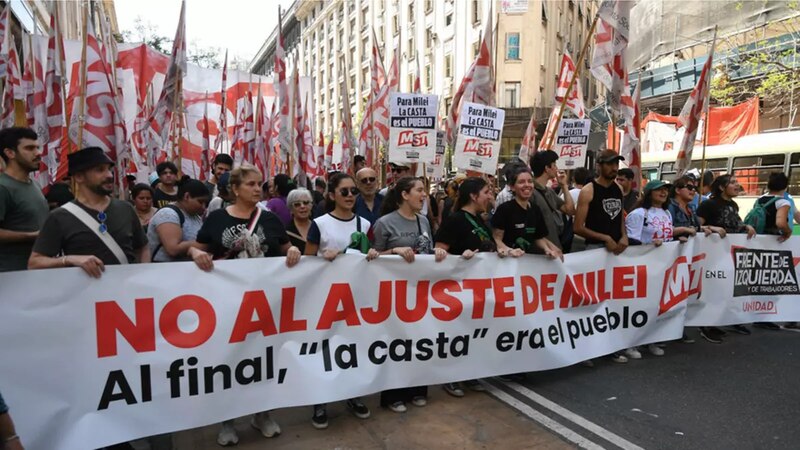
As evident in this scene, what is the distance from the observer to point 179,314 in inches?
129

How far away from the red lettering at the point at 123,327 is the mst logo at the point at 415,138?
418 cm

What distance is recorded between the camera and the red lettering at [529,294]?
14.5 ft

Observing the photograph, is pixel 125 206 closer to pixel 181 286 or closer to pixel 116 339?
pixel 181 286

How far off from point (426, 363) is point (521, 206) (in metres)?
1.53

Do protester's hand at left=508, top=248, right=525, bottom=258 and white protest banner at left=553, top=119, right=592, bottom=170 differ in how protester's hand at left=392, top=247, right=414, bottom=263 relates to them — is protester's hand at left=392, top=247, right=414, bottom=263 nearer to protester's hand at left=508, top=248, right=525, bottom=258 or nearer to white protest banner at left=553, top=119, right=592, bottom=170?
protester's hand at left=508, top=248, right=525, bottom=258

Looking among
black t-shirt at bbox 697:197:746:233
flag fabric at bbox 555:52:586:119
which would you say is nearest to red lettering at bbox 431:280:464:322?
black t-shirt at bbox 697:197:746:233

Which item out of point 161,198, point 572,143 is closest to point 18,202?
point 161,198

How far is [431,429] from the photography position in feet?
12.1

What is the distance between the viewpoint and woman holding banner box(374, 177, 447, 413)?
4.02 metres

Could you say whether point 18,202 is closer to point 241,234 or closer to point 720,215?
point 241,234

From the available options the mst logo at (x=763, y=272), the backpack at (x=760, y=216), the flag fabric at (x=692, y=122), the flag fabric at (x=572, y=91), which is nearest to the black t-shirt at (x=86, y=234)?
the mst logo at (x=763, y=272)

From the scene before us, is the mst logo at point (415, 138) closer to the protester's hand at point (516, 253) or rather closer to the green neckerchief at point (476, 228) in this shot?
the green neckerchief at point (476, 228)

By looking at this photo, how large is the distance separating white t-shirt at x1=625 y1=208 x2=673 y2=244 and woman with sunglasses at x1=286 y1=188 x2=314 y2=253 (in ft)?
10.3

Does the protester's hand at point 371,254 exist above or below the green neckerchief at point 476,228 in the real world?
below
